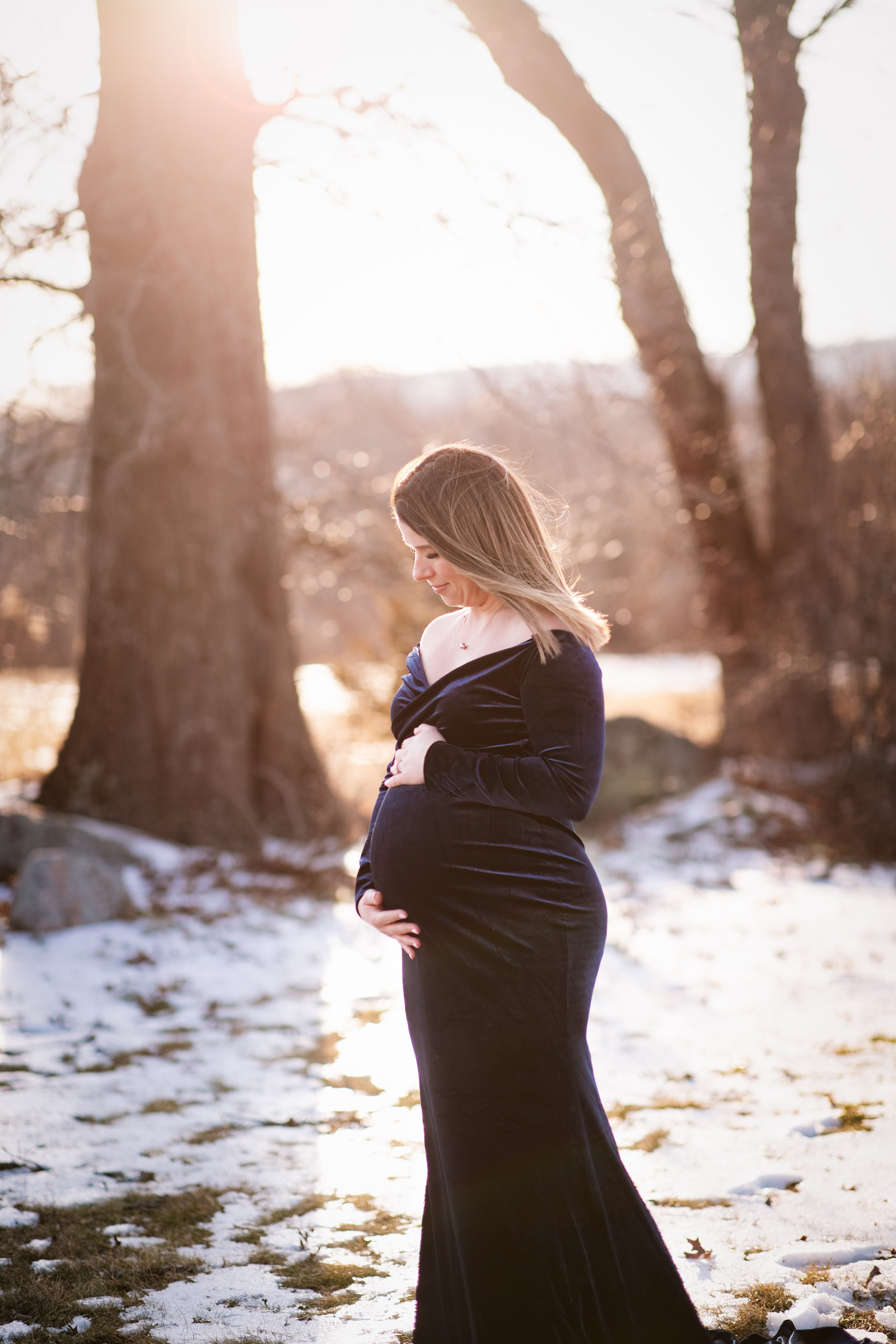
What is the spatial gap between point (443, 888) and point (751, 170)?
8.03m

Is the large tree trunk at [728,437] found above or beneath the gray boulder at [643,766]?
above

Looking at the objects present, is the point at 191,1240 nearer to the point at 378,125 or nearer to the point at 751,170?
the point at 378,125

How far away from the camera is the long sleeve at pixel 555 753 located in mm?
2154

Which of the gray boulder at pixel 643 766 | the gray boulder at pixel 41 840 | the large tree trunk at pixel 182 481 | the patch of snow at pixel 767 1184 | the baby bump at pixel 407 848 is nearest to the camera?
the baby bump at pixel 407 848

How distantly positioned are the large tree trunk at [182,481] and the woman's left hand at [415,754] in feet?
18.4

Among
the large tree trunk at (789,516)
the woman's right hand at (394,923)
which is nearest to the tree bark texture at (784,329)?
the large tree trunk at (789,516)

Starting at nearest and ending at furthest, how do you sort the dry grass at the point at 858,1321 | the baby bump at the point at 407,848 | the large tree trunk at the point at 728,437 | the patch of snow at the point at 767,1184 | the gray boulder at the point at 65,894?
the baby bump at the point at 407,848, the dry grass at the point at 858,1321, the patch of snow at the point at 767,1184, the gray boulder at the point at 65,894, the large tree trunk at the point at 728,437

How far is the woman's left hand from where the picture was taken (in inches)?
90.8

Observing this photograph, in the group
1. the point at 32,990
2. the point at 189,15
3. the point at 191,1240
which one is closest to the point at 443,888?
the point at 191,1240

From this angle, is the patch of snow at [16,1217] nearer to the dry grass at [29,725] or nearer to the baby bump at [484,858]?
the baby bump at [484,858]

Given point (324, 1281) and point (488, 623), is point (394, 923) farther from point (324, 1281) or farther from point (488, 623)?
point (324, 1281)

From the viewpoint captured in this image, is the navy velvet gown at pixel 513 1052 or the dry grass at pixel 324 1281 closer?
the navy velvet gown at pixel 513 1052

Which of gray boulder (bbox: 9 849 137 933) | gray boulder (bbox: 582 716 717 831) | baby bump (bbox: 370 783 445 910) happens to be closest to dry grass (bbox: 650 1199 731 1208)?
baby bump (bbox: 370 783 445 910)

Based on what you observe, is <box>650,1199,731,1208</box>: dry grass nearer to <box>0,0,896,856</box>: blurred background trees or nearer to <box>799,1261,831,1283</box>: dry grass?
<box>799,1261,831,1283</box>: dry grass
